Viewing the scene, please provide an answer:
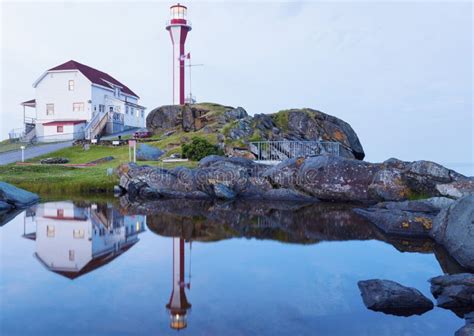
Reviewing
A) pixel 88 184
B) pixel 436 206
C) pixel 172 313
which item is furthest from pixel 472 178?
pixel 88 184

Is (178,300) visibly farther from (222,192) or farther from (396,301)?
(222,192)

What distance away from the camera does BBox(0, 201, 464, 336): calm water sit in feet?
20.5

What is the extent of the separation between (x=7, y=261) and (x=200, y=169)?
45.8ft

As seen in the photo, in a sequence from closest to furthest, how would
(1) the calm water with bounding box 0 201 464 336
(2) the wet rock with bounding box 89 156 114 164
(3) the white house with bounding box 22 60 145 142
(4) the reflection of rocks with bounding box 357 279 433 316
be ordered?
(1) the calm water with bounding box 0 201 464 336, (4) the reflection of rocks with bounding box 357 279 433 316, (2) the wet rock with bounding box 89 156 114 164, (3) the white house with bounding box 22 60 145 142

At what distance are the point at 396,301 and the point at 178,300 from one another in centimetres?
385

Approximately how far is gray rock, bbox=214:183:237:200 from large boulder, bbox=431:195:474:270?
1161 cm

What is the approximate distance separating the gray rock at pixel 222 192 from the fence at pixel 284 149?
9.63 meters

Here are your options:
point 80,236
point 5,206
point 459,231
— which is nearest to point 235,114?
point 5,206

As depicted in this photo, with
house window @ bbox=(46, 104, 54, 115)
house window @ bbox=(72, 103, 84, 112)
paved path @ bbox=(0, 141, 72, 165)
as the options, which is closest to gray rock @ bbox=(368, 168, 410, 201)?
paved path @ bbox=(0, 141, 72, 165)

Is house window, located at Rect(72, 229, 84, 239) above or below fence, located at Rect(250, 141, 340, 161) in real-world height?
below

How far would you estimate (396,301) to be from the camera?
6922mm

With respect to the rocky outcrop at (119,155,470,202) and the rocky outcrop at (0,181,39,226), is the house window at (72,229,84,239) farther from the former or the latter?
the rocky outcrop at (119,155,470,202)

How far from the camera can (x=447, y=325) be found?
20.6ft

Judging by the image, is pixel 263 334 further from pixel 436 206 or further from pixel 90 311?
pixel 436 206
